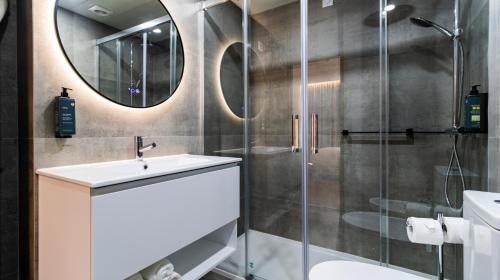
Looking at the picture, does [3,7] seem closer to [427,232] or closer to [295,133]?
[295,133]

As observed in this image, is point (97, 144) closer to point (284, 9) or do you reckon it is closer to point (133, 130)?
point (133, 130)

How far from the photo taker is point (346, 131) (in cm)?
205

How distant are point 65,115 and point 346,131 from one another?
77.9 inches

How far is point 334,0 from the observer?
2016mm

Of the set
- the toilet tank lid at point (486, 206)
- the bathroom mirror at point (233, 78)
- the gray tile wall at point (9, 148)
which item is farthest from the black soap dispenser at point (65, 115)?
the toilet tank lid at point (486, 206)

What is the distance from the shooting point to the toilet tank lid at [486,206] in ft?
2.28

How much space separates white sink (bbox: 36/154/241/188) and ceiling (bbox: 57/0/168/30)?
0.81 metres

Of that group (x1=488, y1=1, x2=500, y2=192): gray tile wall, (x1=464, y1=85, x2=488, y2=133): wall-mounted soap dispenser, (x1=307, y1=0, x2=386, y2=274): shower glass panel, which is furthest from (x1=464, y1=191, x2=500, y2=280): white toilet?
(x1=307, y1=0, x2=386, y2=274): shower glass panel

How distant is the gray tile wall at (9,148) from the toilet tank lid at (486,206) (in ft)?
5.84

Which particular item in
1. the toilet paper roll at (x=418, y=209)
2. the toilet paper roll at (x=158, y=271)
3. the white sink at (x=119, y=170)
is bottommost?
the toilet paper roll at (x=158, y=271)

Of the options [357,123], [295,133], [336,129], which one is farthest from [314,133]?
[357,123]

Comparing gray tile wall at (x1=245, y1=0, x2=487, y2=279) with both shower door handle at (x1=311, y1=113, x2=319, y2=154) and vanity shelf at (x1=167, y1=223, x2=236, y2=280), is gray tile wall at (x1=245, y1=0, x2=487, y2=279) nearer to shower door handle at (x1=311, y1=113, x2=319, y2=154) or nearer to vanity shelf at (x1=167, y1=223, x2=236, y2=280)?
shower door handle at (x1=311, y1=113, x2=319, y2=154)

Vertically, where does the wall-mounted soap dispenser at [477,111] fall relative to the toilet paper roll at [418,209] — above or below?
above

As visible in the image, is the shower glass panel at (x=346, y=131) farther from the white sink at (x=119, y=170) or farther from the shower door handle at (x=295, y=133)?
the white sink at (x=119, y=170)
